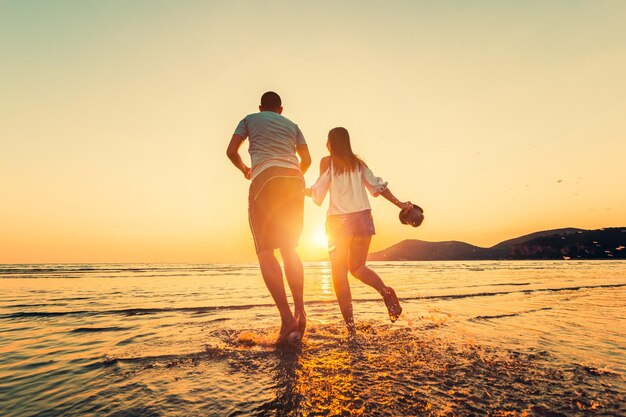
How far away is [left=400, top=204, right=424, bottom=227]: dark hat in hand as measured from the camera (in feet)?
14.4

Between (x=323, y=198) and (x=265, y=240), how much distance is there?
1.17m

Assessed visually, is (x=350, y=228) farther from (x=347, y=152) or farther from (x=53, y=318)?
(x=53, y=318)

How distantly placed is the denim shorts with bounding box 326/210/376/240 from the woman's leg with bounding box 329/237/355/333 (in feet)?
0.30

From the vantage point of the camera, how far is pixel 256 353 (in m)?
2.79

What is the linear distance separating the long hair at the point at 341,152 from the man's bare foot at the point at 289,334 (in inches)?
79.5

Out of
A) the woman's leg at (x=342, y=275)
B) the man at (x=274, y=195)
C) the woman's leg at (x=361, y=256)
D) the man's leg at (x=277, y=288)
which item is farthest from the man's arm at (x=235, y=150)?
the woman's leg at (x=361, y=256)

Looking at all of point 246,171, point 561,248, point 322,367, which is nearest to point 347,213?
point 246,171

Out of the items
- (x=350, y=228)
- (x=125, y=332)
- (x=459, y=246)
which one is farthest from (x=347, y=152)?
(x=459, y=246)

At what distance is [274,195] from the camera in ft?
11.3

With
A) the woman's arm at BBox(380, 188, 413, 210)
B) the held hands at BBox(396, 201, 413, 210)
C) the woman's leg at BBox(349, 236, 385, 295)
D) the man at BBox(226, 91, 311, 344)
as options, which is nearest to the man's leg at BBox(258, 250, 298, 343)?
the man at BBox(226, 91, 311, 344)

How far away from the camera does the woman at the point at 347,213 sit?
3.97 meters

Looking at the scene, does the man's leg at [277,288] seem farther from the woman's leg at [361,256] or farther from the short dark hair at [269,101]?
the short dark hair at [269,101]

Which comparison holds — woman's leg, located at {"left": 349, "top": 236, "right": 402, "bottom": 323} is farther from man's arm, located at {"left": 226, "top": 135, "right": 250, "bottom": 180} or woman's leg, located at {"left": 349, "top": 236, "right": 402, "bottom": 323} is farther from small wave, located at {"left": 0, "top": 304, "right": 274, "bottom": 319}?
small wave, located at {"left": 0, "top": 304, "right": 274, "bottom": 319}

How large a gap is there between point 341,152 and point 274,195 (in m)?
1.26
